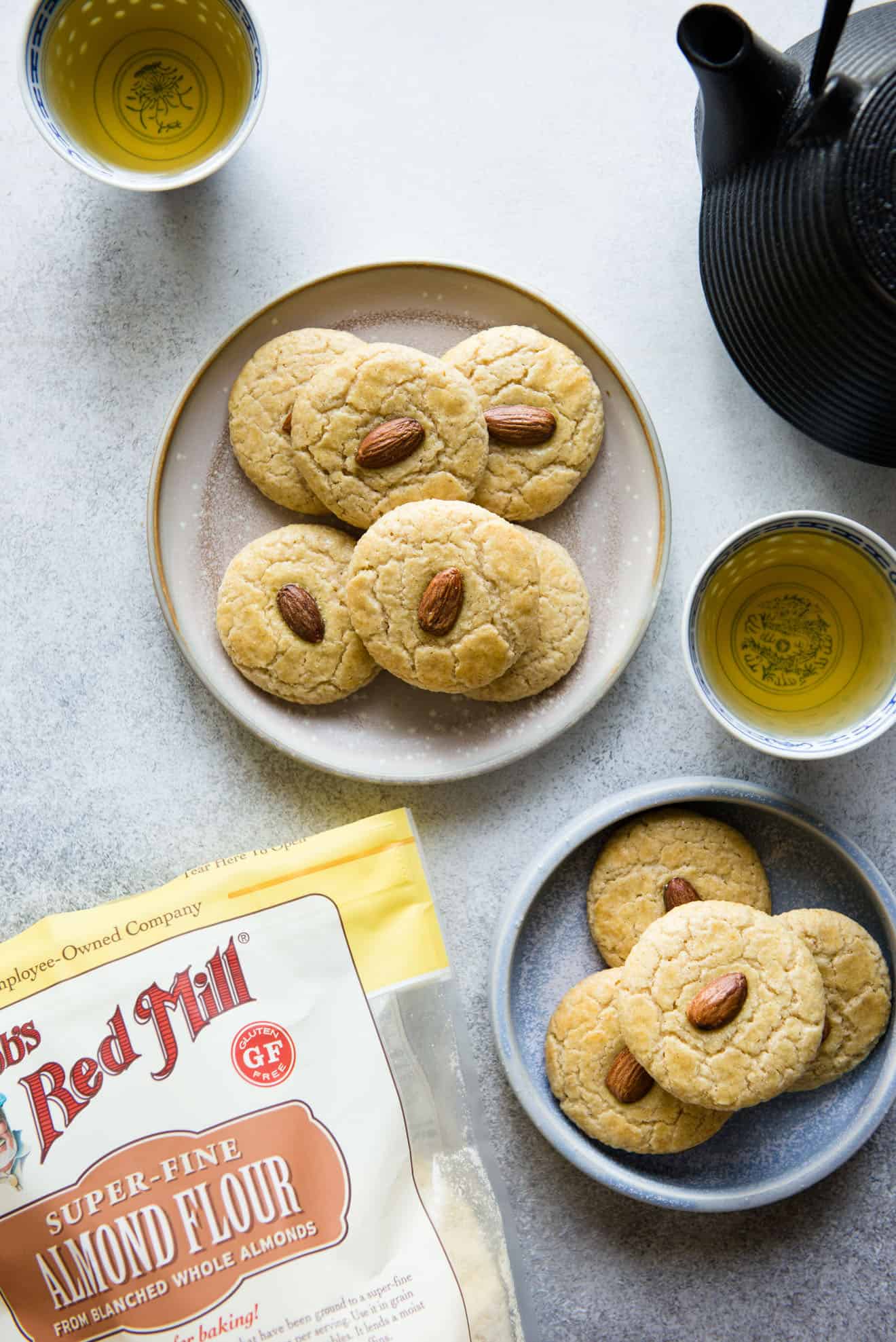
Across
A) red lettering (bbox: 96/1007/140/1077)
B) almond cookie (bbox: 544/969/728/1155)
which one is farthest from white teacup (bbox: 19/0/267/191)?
almond cookie (bbox: 544/969/728/1155)

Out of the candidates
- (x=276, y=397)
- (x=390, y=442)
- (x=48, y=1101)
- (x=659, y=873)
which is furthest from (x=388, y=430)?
(x=48, y=1101)

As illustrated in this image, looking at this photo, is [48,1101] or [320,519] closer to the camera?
[48,1101]

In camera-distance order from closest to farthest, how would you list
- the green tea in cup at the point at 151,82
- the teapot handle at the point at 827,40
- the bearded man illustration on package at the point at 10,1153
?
the teapot handle at the point at 827,40, the bearded man illustration on package at the point at 10,1153, the green tea in cup at the point at 151,82

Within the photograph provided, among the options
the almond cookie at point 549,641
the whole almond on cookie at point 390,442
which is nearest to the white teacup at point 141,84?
the whole almond on cookie at point 390,442

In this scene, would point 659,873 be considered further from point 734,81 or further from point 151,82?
point 151,82

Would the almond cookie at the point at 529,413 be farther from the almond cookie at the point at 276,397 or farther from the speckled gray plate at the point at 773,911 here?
the speckled gray plate at the point at 773,911

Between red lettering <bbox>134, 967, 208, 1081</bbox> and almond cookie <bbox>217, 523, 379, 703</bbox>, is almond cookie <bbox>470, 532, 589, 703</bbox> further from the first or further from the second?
red lettering <bbox>134, 967, 208, 1081</bbox>

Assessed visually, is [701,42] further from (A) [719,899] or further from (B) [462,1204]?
(B) [462,1204]
